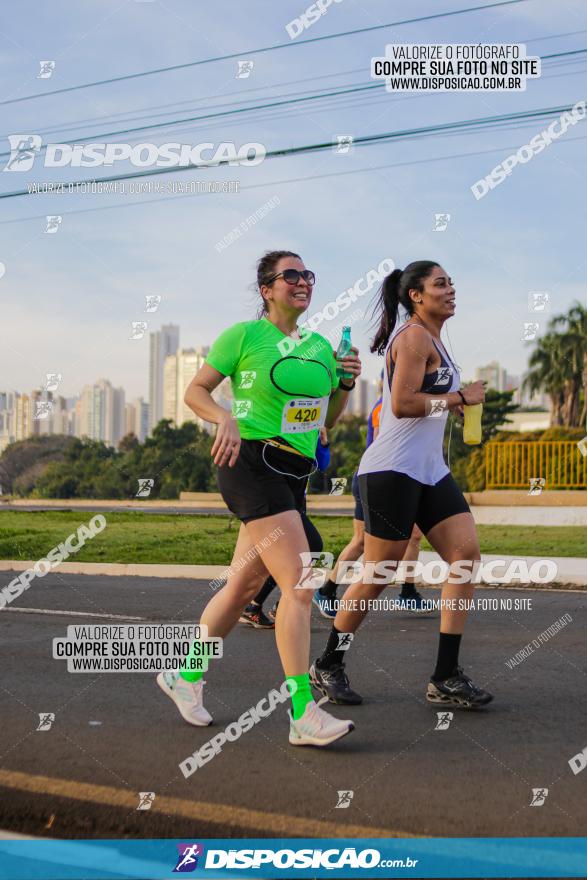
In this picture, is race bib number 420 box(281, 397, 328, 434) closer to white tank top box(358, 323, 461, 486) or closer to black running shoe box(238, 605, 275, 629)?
white tank top box(358, 323, 461, 486)

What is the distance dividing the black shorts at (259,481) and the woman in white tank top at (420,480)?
0.57m

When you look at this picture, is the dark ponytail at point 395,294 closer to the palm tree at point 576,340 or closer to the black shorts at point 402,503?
the black shorts at point 402,503

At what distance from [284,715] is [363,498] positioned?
105 cm

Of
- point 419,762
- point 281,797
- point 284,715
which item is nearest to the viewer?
point 281,797

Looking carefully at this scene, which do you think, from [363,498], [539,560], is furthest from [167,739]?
[539,560]

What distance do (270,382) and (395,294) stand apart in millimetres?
1135

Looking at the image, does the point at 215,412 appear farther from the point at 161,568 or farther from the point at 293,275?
the point at 161,568

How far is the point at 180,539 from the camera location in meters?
15.9

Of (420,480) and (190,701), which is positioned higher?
(420,480)

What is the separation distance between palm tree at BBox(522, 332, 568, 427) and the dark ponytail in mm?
38735

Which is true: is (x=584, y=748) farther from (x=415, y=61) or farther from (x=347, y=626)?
(x=415, y=61)

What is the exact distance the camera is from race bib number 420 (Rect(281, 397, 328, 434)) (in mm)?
4516

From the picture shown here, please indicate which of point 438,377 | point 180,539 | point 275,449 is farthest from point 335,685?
point 180,539

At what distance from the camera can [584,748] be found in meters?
4.31
